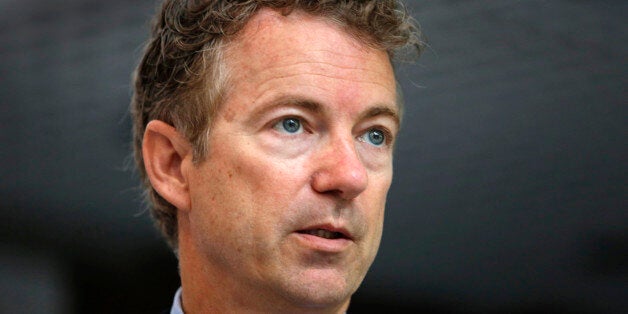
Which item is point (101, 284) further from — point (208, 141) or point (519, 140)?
point (208, 141)

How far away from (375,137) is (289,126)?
0.86ft

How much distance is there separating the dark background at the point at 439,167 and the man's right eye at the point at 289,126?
214 cm

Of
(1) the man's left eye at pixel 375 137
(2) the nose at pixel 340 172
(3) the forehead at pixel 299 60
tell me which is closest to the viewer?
(2) the nose at pixel 340 172

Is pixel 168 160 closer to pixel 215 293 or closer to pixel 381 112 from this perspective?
pixel 215 293

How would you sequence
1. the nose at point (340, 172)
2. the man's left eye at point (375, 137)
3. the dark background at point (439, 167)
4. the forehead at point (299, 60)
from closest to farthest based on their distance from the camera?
1. the nose at point (340, 172)
2. the forehead at point (299, 60)
3. the man's left eye at point (375, 137)
4. the dark background at point (439, 167)

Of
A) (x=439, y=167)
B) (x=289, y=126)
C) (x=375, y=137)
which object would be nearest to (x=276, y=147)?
(x=289, y=126)

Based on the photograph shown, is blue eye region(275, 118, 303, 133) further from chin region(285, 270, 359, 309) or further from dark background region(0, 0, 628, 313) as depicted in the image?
dark background region(0, 0, 628, 313)

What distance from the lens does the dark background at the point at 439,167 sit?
4422mm

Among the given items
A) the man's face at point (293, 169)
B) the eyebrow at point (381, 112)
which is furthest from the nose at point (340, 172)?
the eyebrow at point (381, 112)

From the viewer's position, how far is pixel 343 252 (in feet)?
7.09

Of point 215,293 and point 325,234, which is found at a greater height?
point 325,234

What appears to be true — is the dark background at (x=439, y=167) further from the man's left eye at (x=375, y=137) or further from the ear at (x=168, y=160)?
the ear at (x=168, y=160)

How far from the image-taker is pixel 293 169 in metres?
2.11

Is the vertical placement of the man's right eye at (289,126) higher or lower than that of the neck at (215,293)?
higher
